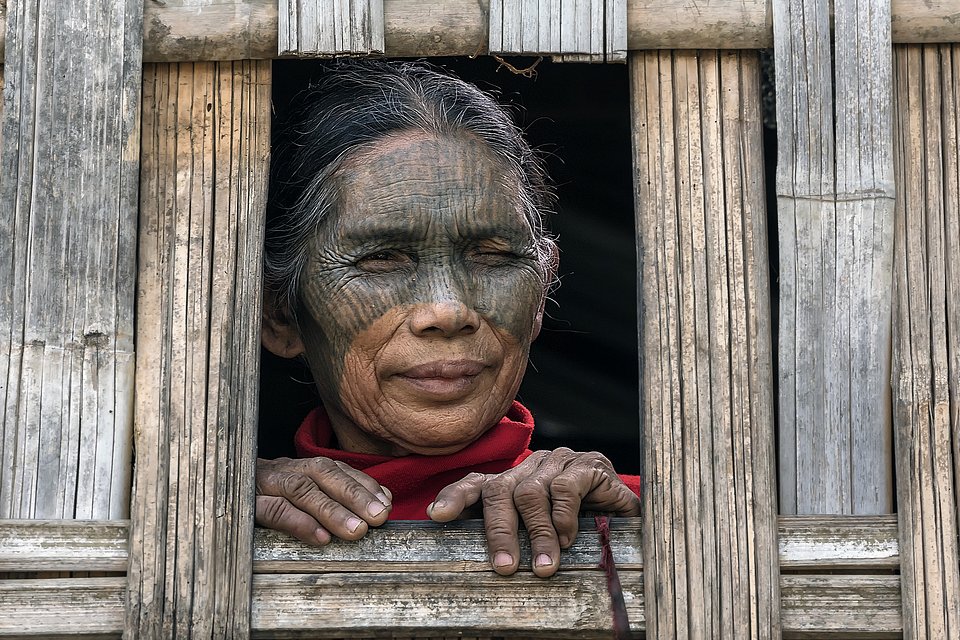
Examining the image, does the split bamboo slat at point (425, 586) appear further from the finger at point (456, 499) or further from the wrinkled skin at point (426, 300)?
the wrinkled skin at point (426, 300)

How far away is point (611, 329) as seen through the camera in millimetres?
4969

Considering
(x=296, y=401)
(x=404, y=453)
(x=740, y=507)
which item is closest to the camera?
(x=740, y=507)

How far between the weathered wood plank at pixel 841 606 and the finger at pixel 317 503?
2.98ft

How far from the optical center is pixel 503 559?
270 centimetres

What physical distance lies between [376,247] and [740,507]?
1139 millimetres

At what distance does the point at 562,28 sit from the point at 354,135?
84 centimetres

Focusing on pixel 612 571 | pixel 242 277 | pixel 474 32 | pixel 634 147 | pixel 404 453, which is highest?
pixel 474 32

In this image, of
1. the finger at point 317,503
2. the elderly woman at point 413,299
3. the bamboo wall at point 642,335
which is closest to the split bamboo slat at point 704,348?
the bamboo wall at point 642,335

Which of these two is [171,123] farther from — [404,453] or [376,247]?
[404,453]

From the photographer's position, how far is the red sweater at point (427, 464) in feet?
10.8

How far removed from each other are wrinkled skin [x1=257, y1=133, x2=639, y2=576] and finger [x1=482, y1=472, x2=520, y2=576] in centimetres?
14

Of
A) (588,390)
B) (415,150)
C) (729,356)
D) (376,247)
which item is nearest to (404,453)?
(376,247)

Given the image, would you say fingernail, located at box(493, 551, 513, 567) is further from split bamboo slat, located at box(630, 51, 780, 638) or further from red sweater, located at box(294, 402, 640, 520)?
red sweater, located at box(294, 402, 640, 520)

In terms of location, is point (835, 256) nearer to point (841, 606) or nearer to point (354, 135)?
point (841, 606)
